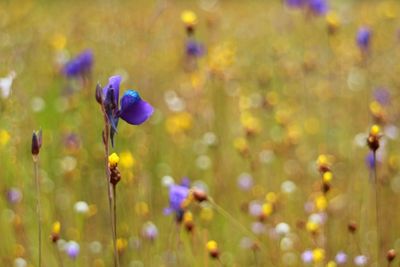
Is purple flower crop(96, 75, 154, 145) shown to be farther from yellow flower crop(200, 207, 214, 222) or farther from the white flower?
yellow flower crop(200, 207, 214, 222)

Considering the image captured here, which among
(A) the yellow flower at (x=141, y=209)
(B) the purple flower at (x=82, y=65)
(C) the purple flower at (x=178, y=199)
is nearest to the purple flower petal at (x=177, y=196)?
(C) the purple flower at (x=178, y=199)

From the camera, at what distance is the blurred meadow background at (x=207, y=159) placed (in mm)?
2215

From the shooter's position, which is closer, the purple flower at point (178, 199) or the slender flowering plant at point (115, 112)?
the slender flowering plant at point (115, 112)

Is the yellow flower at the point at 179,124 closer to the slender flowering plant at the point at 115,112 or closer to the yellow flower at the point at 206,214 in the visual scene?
the yellow flower at the point at 206,214

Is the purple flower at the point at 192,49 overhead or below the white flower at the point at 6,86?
overhead

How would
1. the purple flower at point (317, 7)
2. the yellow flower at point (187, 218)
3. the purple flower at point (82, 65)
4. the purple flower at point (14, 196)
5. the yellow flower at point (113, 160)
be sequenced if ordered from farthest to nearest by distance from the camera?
the purple flower at point (317, 7), the purple flower at point (82, 65), the purple flower at point (14, 196), the yellow flower at point (187, 218), the yellow flower at point (113, 160)

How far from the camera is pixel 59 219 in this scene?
2.52 metres

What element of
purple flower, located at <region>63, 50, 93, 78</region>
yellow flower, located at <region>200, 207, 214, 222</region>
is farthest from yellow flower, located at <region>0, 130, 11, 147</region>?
yellow flower, located at <region>200, 207, 214, 222</region>

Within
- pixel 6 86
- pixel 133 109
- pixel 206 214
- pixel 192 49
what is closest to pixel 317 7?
pixel 192 49

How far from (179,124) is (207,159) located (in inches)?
9.2

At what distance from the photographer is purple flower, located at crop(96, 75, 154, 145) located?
4.52 feet

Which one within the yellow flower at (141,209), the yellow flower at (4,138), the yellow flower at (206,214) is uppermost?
the yellow flower at (4,138)

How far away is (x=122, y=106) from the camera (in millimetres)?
1396

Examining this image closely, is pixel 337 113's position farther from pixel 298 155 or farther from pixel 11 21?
pixel 11 21
